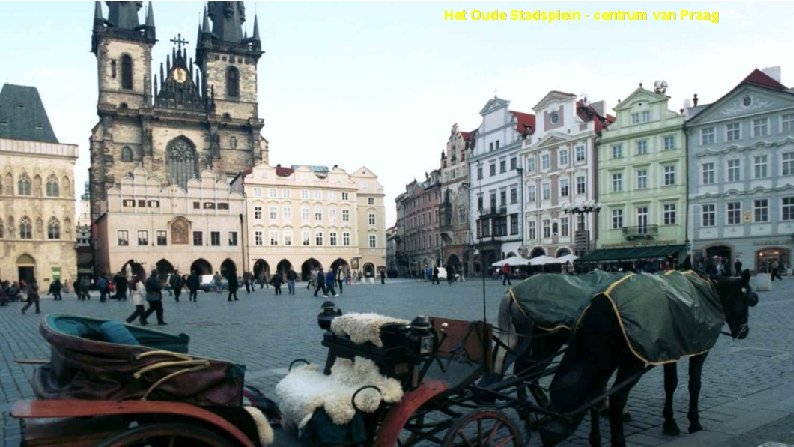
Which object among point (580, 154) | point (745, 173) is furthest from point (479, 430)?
point (580, 154)

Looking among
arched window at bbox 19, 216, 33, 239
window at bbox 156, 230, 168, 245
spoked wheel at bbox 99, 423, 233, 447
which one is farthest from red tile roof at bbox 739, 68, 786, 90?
arched window at bbox 19, 216, 33, 239

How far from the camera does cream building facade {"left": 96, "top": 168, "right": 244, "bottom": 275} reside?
161 ft

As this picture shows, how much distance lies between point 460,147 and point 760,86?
85.1 feet

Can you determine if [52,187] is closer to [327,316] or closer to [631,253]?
[631,253]

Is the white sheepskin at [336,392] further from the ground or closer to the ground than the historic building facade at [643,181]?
closer to the ground

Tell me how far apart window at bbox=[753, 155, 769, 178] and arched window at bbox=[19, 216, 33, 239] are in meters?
54.2

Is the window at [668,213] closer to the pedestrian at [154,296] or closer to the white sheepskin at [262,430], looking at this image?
the pedestrian at [154,296]

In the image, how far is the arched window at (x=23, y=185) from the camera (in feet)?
156

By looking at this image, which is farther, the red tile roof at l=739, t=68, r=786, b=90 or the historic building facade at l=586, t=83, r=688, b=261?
the historic building facade at l=586, t=83, r=688, b=261

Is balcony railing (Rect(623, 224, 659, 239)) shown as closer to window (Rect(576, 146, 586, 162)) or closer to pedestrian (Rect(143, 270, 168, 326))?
window (Rect(576, 146, 586, 162))

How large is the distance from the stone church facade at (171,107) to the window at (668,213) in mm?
41555

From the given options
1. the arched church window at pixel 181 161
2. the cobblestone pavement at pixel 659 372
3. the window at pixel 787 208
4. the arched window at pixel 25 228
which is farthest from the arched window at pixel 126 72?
the window at pixel 787 208

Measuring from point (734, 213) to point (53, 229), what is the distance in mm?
52066

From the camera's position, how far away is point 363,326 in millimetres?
3916
